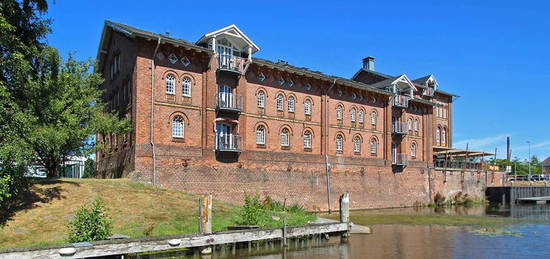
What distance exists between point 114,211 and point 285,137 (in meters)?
19.0

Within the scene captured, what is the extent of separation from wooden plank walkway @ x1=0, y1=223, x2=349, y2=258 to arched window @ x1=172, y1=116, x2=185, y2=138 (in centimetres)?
1383

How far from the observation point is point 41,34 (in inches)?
792

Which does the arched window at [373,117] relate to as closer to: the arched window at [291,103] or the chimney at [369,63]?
the arched window at [291,103]

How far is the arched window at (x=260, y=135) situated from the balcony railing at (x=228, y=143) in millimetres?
2342

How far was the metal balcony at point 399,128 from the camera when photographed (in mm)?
47594

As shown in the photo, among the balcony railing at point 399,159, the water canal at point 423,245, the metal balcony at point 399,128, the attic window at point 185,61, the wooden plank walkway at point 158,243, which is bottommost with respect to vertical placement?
the water canal at point 423,245

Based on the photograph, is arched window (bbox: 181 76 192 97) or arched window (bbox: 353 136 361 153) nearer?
arched window (bbox: 181 76 192 97)

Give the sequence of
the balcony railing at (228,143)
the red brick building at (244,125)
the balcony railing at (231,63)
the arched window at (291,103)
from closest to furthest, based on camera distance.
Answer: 1. the red brick building at (244,125)
2. the balcony railing at (228,143)
3. the balcony railing at (231,63)
4. the arched window at (291,103)

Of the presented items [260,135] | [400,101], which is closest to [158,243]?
[260,135]

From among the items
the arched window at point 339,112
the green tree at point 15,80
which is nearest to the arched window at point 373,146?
the arched window at point 339,112

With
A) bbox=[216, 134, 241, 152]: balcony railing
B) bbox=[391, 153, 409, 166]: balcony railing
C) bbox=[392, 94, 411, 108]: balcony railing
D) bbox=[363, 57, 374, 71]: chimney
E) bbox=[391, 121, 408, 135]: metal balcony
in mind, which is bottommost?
bbox=[391, 153, 409, 166]: balcony railing

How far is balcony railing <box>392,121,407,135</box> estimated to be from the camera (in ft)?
156

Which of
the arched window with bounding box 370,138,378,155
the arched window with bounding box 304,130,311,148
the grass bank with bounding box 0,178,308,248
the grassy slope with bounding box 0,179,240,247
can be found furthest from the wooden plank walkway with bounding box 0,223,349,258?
the arched window with bounding box 370,138,378,155

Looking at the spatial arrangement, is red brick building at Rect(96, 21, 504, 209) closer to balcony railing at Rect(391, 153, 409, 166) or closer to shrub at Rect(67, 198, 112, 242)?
balcony railing at Rect(391, 153, 409, 166)
